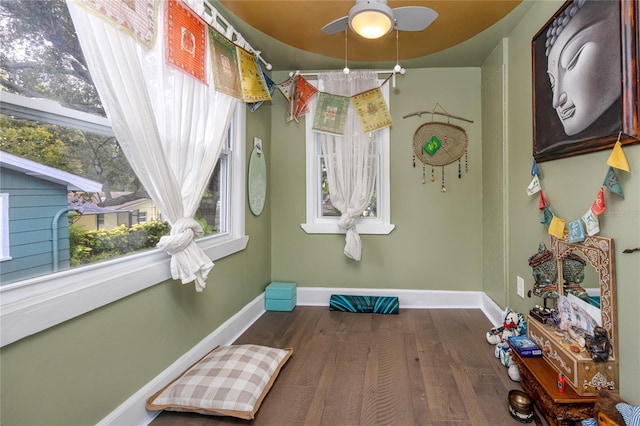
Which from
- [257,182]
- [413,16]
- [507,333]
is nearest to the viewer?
[413,16]

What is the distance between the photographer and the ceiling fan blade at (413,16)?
6.43 feet

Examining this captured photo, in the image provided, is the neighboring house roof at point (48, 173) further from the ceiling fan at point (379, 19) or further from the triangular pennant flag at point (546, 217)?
the triangular pennant flag at point (546, 217)

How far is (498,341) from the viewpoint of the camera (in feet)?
7.76

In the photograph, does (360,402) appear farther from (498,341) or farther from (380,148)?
(380,148)

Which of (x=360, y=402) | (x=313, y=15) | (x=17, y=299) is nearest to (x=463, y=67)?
(x=313, y=15)

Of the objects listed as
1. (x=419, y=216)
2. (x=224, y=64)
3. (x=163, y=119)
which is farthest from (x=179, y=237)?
(x=419, y=216)

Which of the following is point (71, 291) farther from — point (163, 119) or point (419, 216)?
point (419, 216)

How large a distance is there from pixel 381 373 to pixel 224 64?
231 cm

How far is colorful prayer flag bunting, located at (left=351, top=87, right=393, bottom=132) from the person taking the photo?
3.11 m

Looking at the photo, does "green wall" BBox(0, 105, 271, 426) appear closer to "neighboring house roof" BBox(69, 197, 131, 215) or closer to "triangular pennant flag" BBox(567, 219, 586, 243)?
"neighboring house roof" BBox(69, 197, 131, 215)

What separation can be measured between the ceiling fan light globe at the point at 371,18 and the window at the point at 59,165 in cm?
140

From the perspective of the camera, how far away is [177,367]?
183cm

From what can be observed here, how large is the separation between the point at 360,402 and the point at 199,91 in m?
2.03

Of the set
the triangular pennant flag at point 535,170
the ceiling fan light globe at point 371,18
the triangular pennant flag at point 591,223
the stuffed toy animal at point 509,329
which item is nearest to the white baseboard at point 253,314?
the stuffed toy animal at point 509,329
